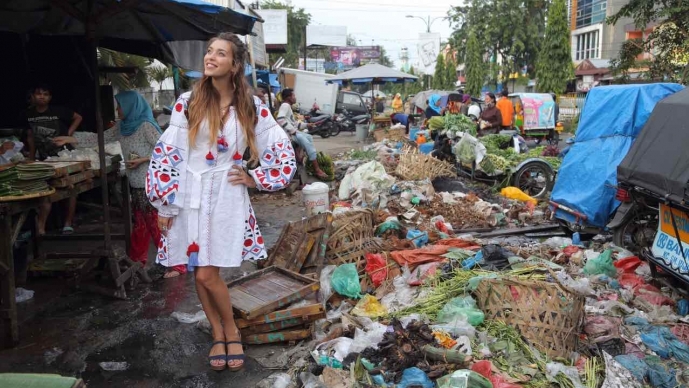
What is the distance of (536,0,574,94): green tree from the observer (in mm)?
27656

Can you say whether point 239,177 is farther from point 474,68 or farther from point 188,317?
point 474,68

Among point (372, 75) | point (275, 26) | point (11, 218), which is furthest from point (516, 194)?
point (275, 26)

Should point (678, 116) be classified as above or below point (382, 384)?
above

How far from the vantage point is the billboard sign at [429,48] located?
4453cm

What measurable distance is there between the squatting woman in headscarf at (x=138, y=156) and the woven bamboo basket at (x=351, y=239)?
1543 mm

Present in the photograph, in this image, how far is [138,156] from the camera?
5.75 m

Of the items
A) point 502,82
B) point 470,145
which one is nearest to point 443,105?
point 470,145

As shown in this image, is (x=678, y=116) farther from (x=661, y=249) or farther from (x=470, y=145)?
(x=470, y=145)

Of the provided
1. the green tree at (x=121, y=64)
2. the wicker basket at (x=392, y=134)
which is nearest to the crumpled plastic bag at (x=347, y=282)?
the green tree at (x=121, y=64)

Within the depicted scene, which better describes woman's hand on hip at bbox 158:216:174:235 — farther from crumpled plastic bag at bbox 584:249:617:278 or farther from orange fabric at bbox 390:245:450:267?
crumpled plastic bag at bbox 584:249:617:278

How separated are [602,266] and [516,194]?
159 inches

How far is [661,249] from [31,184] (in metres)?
4.99

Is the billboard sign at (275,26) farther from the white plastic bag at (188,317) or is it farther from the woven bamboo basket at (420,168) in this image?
the white plastic bag at (188,317)

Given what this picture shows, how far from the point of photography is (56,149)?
573 cm
